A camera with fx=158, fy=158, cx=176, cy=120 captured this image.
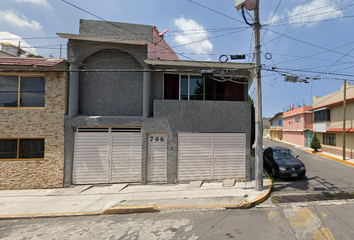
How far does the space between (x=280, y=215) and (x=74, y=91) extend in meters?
9.44

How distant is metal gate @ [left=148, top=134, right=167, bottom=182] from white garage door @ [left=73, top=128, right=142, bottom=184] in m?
0.53

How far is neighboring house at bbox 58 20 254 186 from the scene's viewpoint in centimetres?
738

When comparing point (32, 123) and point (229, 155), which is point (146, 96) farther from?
point (32, 123)

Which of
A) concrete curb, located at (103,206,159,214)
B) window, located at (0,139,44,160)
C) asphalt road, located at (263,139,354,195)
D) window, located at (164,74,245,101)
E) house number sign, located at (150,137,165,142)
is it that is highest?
window, located at (164,74,245,101)

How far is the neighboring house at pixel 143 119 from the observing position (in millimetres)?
7379

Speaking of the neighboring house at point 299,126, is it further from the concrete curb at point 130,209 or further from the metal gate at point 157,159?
the concrete curb at point 130,209

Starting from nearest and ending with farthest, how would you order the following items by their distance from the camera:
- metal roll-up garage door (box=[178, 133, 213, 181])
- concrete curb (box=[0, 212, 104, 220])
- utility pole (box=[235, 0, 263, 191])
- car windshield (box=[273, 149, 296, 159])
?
1. concrete curb (box=[0, 212, 104, 220])
2. utility pole (box=[235, 0, 263, 191])
3. metal roll-up garage door (box=[178, 133, 213, 181])
4. car windshield (box=[273, 149, 296, 159])

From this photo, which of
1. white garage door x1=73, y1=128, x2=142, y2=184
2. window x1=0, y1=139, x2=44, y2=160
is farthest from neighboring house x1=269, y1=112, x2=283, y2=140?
window x1=0, y1=139, x2=44, y2=160

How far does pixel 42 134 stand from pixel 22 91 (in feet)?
7.36

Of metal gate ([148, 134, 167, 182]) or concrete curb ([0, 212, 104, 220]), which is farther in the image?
metal gate ([148, 134, 167, 182])

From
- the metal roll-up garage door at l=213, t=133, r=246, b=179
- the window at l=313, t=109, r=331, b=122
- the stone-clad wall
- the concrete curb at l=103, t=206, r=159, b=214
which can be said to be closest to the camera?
the concrete curb at l=103, t=206, r=159, b=214

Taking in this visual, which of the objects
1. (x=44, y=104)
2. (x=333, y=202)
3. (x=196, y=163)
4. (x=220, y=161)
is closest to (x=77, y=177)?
(x=44, y=104)

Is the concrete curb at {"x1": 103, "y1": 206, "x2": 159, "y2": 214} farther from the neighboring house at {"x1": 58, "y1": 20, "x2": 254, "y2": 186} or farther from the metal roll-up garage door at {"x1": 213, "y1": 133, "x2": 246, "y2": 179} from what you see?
the metal roll-up garage door at {"x1": 213, "y1": 133, "x2": 246, "y2": 179}

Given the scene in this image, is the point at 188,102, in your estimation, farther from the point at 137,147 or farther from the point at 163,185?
the point at 163,185
